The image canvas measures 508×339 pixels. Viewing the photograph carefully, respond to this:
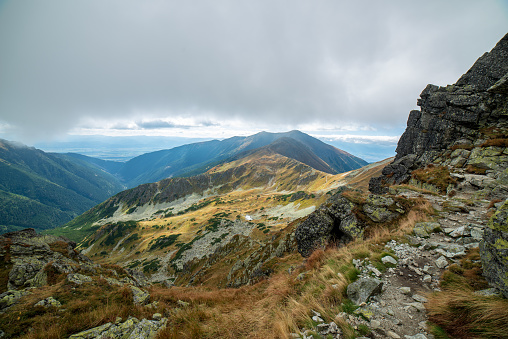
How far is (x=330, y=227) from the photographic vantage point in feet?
47.1

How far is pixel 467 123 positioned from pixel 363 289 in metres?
34.3

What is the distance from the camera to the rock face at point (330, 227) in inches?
507

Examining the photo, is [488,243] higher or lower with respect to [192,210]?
higher

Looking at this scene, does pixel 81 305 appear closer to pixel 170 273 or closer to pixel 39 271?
pixel 39 271

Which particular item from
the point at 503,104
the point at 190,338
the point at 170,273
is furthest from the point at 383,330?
the point at 170,273

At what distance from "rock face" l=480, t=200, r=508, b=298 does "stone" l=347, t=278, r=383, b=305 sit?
2.56m

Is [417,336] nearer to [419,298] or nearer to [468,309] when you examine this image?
[468,309]

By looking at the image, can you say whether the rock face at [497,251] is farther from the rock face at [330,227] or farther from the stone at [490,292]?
the rock face at [330,227]

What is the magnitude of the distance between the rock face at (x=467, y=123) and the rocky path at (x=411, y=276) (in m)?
11.9

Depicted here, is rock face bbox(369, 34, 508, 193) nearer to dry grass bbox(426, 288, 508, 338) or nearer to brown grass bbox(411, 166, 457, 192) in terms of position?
brown grass bbox(411, 166, 457, 192)

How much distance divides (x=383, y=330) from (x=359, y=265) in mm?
3341

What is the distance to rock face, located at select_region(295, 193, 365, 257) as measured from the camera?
1288 cm

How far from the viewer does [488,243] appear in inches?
206

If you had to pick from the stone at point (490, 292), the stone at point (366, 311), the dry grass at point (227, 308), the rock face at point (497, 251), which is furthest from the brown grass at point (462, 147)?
the stone at point (366, 311)
